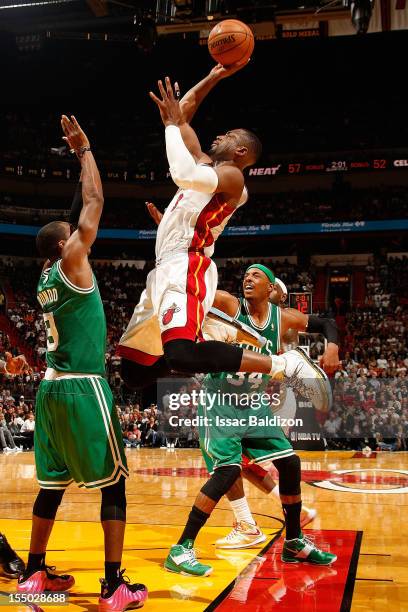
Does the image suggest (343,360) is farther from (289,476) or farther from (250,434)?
(289,476)

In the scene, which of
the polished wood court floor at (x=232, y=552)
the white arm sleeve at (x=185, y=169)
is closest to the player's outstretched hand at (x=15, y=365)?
the polished wood court floor at (x=232, y=552)

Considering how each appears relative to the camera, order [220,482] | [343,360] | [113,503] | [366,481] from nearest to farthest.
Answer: [113,503], [220,482], [366,481], [343,360]

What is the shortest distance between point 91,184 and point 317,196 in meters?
25.7

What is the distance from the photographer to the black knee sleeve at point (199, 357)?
3.52 m

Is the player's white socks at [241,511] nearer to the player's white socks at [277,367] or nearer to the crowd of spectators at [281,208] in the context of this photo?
the player's white socks at [277,367]

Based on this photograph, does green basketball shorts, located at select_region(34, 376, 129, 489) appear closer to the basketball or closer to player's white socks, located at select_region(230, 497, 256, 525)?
player's white socks, located at select_region(230, 497, 256, 525)

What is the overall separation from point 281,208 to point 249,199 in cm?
140

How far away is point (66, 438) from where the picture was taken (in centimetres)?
353

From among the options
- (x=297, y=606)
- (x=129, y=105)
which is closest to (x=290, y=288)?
(x=129, y=105)

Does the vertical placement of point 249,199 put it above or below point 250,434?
above

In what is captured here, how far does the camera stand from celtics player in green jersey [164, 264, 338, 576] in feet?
14.2

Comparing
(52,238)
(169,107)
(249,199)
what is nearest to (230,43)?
(169,107)

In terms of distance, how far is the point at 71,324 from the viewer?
369cm

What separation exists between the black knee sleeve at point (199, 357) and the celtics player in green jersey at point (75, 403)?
1.46ft
